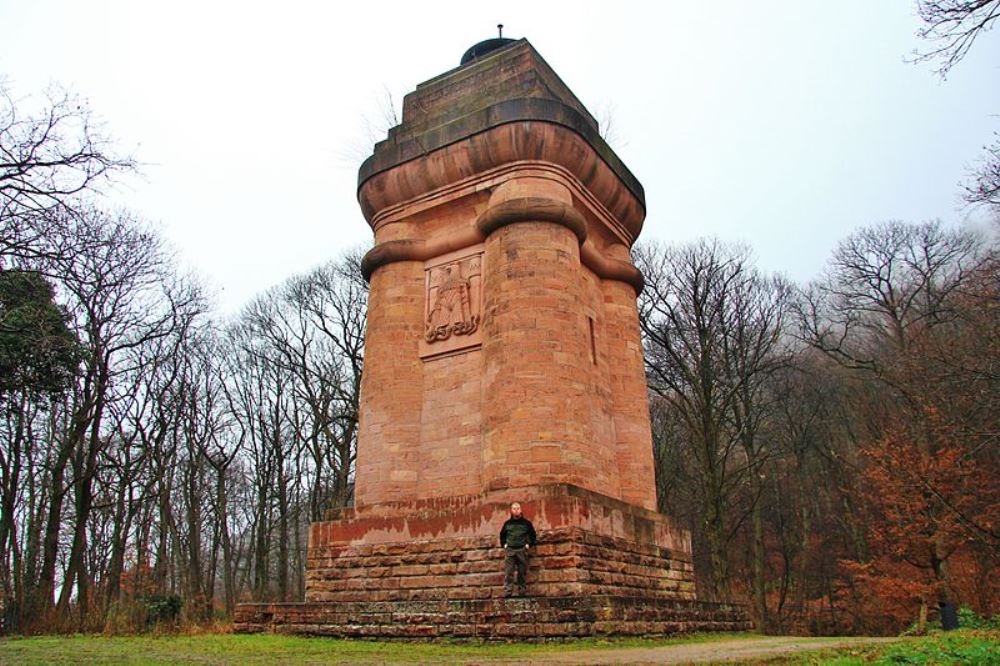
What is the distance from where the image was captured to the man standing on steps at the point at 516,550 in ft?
29.4

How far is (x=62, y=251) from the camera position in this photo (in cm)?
803

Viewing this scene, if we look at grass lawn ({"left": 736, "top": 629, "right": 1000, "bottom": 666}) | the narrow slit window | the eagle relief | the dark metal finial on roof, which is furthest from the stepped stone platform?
the dark metal finial on roof

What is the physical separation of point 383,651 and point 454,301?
20.8ft

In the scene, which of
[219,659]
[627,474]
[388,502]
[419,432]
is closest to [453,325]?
[419,432]

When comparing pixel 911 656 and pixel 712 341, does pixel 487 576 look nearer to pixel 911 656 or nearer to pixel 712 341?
pixel 911 656

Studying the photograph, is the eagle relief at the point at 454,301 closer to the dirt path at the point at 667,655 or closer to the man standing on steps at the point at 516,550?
the man standing on steps at the point at 516,550

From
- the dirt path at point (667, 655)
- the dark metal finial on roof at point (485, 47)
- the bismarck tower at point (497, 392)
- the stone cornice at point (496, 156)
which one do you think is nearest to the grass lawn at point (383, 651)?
the dirt path at point (667, 655)

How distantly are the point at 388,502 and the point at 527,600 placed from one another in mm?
3706

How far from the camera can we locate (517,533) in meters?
9.10

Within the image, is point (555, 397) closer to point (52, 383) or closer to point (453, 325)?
point (453, 325)

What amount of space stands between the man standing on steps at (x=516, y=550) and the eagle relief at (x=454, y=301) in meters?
3.83

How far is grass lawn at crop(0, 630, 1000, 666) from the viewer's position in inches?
230

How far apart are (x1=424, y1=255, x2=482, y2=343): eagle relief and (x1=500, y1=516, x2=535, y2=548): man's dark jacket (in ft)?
12.6

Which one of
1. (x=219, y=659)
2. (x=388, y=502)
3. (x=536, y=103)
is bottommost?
(x=219, y=659)
